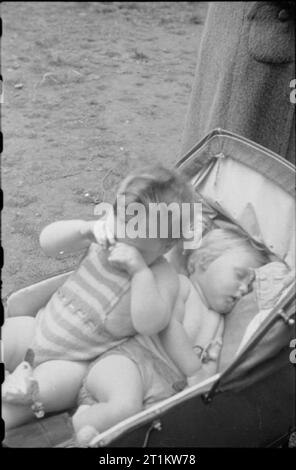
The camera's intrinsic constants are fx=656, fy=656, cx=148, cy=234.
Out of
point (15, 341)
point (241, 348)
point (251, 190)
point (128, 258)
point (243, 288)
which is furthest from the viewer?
point (251, 190)

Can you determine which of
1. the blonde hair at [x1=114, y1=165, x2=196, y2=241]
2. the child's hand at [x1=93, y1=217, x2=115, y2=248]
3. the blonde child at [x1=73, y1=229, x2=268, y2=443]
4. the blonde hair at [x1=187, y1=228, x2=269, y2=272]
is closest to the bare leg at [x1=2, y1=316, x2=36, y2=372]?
the blonde child at [x1=73, y1=229, x2=268, y2=443]

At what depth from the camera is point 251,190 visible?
79.1 inches

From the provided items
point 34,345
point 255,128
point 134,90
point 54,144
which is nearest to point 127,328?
point 34,345

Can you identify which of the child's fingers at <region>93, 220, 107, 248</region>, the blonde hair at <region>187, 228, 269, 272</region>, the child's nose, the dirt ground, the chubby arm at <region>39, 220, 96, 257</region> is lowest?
the dirt ground

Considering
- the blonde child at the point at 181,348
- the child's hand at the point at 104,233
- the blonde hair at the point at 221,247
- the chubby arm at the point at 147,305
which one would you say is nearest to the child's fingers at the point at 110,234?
the child's hand at the point at 104,233

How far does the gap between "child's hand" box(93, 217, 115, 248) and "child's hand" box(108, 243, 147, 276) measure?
0.10 feet

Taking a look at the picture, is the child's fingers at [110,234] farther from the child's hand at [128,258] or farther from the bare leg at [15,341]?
the bare leg at [15,341]

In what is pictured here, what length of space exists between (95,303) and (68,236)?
0.66 ft

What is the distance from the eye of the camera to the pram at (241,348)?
1506 mm

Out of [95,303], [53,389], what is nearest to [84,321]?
[95,303]

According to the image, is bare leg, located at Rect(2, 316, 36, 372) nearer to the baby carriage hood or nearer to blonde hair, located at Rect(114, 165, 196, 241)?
blonde hair, located at Rect(114, 165, 196, 241)

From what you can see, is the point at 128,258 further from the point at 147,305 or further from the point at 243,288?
the point at 243,288

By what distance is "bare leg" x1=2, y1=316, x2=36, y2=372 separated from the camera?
5.82 feet

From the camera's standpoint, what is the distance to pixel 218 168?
210 cm
